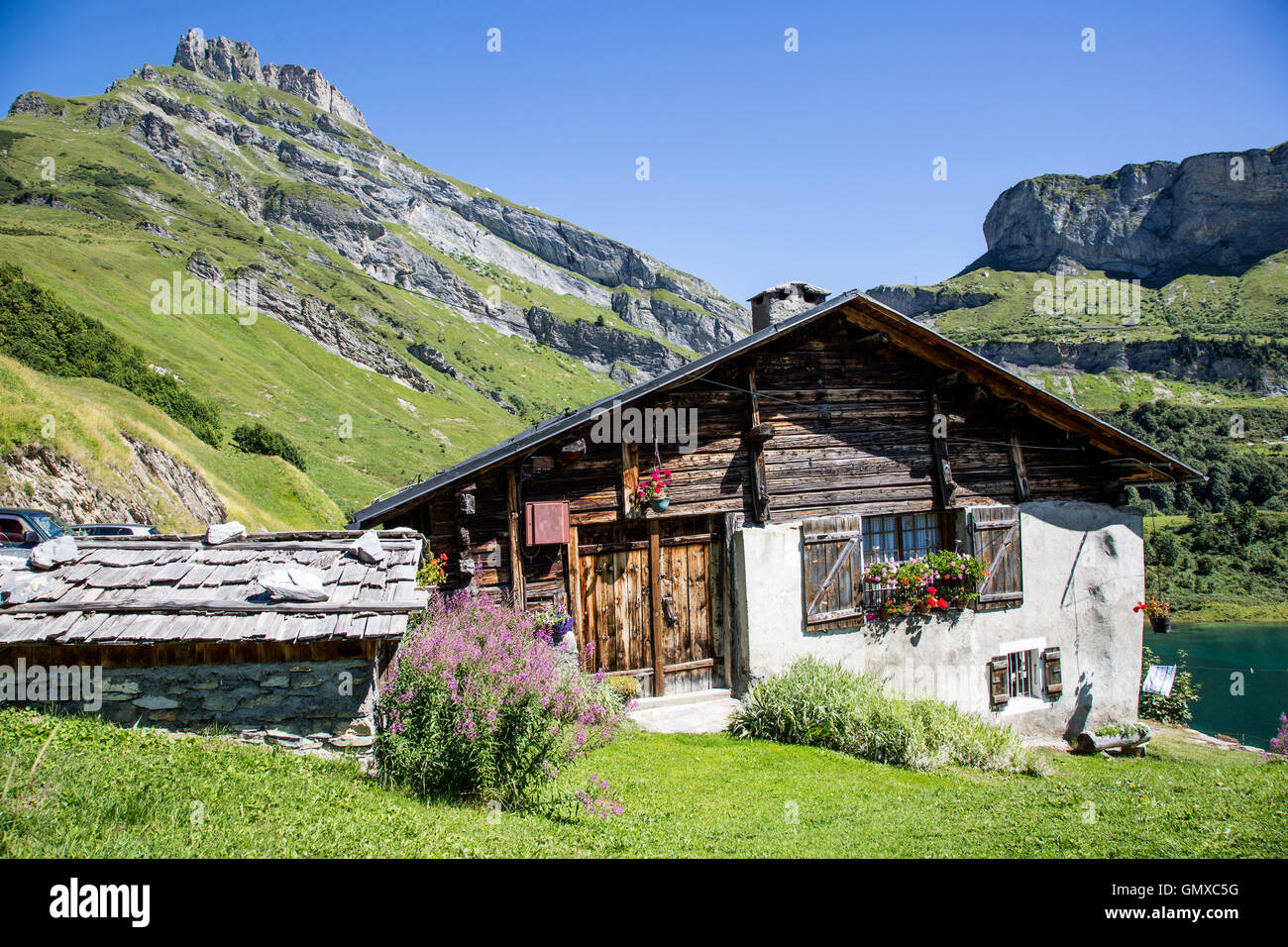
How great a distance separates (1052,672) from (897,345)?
6.82 m

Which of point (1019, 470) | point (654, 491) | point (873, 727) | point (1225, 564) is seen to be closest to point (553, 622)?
point (654, 491)

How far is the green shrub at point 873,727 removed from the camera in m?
9.08

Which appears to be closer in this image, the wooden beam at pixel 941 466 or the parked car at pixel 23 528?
the parked car at pixel 23 528

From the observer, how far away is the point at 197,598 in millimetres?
6078

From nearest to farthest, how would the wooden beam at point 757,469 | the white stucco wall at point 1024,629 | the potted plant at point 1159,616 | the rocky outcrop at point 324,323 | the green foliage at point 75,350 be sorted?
the white stucco wall at point 1024,629 < the wooden beam at point 757,469 < the potted plant at point 1159,616 < the green foliage at point 75,350 < the rocky outcrop at point 324,323

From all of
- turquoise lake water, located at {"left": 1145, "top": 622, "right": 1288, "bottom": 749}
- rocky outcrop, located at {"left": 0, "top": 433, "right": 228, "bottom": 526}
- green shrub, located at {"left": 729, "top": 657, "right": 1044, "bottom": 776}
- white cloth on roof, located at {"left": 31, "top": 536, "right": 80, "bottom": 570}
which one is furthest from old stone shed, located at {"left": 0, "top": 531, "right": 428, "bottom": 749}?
turquoise lake water, located at {"left": 1145, "top": 622, "right": 1288, "bottom": 749}

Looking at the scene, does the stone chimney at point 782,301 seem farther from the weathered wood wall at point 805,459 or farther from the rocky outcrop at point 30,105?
the rocky outcrop at point 30,105

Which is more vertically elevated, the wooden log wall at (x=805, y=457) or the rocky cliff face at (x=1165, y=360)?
the rocky cliff face at (x=1165, y=360)

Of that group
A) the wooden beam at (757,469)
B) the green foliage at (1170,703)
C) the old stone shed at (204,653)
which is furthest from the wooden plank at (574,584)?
the green foliage at (1170,703)

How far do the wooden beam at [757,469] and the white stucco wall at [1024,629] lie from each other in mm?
333

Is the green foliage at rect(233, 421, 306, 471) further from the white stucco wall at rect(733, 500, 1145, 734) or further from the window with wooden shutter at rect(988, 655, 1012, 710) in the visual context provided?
the window with wooden shutter at rect(988, 655, 1012, 710)

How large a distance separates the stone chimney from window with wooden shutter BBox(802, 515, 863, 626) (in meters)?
3.86

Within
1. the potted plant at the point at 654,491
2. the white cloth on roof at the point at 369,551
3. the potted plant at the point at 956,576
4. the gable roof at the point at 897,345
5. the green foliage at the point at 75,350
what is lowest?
the potted plant at the point at 956,576
